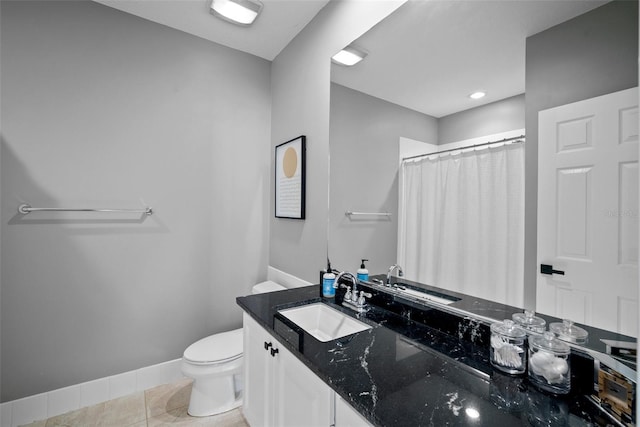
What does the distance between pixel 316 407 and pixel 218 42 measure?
8.50ft

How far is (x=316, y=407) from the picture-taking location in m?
0.90

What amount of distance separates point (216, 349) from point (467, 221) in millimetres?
1691

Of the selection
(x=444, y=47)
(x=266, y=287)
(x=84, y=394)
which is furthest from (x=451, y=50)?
(x=84, y=394)

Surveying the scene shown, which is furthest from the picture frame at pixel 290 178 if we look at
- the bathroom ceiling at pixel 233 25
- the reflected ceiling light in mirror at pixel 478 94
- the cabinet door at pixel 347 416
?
the cabinet door at pixel 347 416

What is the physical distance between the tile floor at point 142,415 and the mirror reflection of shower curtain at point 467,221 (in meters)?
1.51

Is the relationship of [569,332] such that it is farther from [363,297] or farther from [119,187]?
[119,187]

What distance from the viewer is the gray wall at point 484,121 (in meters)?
0.93

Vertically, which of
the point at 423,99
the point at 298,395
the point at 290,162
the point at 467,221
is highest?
the point at 423,99

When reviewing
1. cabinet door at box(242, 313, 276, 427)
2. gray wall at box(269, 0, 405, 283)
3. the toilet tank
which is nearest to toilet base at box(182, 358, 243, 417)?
cabinet door at box(242, 313, 276, 427)

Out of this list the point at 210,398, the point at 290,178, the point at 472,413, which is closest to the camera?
the point at 472,413

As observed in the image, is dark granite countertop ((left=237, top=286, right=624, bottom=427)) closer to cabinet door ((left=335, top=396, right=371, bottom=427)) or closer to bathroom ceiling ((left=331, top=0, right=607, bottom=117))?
cabinet door ((left=335, top=396, right=371, bottom=427))

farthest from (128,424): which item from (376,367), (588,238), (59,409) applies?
(588,238)

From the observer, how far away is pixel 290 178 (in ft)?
7.14

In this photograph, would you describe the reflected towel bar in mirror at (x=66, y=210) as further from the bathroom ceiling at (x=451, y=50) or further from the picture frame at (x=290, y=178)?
the bathroom ceiling at (x=451, y=50)
